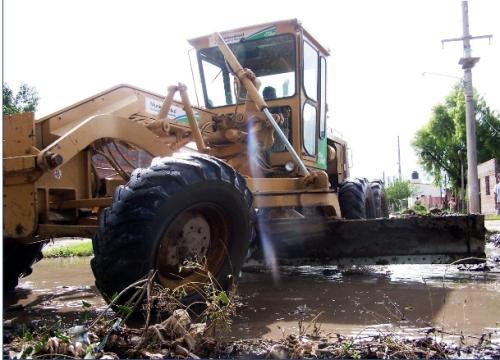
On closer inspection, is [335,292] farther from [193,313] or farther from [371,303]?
[193,313]

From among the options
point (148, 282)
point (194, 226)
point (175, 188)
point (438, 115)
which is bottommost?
point (148, 282)

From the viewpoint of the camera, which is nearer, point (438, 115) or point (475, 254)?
point (475, 254)

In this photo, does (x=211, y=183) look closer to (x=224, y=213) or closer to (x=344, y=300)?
(x=224, y=213)

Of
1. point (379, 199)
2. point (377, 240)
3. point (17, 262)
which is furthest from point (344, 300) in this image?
point (379, 199)

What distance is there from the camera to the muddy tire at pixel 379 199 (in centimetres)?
865

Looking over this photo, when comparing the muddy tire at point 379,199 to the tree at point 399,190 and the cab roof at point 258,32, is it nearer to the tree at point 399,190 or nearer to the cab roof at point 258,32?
the cab roof at point 258,32

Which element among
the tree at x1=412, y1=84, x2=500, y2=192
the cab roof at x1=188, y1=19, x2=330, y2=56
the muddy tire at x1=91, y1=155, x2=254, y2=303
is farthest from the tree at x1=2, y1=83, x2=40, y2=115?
the tree at x1=412, y1=84, x2=500, y2=192

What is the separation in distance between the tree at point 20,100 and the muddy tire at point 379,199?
5669 millimetres

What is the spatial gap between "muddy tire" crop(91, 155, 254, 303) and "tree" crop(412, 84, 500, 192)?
1216 inches

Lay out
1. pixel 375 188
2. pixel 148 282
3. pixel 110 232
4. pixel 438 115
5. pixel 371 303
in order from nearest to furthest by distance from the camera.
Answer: pixel 148 282, pixel 110 232, pixel 371 303, pixel 375 188, pixel 438 115

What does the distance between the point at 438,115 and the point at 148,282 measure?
34.9 metres

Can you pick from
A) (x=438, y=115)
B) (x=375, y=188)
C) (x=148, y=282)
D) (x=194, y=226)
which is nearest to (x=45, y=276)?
(x=194, y=226)

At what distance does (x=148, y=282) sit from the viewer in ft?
10.4

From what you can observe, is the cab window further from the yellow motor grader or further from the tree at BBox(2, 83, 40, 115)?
the tree at BBox(2, 83, 40, 115)
